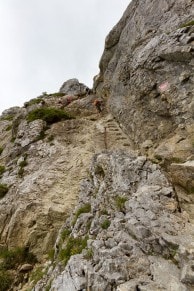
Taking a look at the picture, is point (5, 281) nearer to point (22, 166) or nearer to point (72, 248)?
point (72, 248)

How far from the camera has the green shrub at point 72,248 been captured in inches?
511

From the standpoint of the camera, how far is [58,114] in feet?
105

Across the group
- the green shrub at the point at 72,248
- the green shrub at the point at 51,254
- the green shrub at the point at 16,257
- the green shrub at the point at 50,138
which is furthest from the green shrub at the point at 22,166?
the green shrub at the point at 72,248

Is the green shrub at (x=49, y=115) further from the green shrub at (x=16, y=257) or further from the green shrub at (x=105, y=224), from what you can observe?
the green shrub at (x=105, y=224)

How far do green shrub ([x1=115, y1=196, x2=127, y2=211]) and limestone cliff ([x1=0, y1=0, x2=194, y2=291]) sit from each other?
66 millimetres

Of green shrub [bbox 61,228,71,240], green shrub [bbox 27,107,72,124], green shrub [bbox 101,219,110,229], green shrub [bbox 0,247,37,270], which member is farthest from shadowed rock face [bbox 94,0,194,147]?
green shrub [bbox 0,247,37,270]

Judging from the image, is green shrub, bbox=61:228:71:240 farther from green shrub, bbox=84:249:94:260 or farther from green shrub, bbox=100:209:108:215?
green shrub, bbox=84:249:94:260

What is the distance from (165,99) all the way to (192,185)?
366 inches

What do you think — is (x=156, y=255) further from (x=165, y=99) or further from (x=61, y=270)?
(x=165, y=99)

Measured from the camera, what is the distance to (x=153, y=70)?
73.0 ft

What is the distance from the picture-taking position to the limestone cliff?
10.5m

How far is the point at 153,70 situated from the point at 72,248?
577 inches

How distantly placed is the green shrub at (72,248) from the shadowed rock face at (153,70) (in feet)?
32.8

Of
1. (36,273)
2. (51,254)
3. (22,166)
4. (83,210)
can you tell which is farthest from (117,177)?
(22,166)
